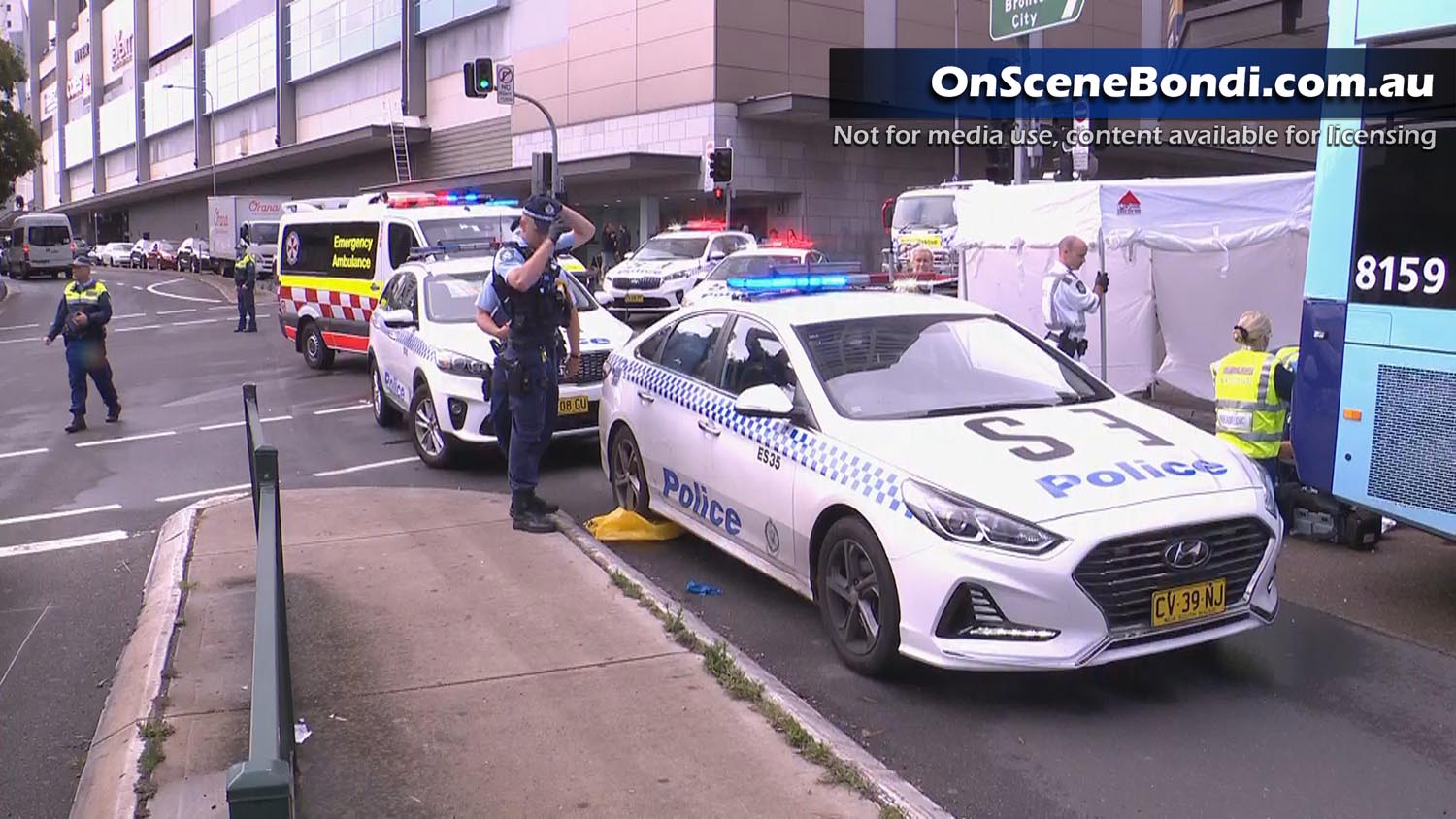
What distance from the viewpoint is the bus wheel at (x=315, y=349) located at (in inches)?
696

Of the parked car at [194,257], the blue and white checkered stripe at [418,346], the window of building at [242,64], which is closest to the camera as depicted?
the blue and white checkered stripe at [418,346]

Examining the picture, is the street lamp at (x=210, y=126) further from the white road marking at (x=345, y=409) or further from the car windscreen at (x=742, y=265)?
the white road marking at (x=345, y=409)

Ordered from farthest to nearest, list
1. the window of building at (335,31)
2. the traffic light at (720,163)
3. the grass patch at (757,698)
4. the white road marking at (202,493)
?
the window of building at (335,31), the traffic light at (720,163), the white road marking at (202,493), the grass patch at (757,698)

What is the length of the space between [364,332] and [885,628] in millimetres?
12716

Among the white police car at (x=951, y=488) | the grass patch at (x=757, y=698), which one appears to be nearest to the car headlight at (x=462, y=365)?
the white police car at (x=951, y=488)

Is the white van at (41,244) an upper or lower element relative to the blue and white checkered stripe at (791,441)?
upper

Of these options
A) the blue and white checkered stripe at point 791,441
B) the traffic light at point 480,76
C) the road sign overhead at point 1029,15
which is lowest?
the blue and white checkered stripe at point 791,441

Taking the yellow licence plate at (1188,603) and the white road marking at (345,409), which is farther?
the white road marking at (345,409)

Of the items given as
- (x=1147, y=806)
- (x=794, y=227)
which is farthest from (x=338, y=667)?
(x=794, y=227)

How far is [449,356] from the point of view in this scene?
9.96 metres

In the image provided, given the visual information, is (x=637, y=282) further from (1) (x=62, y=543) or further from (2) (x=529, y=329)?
(2) (x=529, y=329)

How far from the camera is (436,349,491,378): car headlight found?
32.2 ft

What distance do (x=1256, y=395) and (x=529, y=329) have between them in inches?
168

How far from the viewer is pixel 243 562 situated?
716cm
